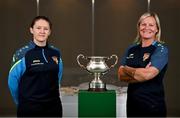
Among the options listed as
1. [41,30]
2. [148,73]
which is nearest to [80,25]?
[41,30]

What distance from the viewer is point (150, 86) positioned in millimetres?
2295

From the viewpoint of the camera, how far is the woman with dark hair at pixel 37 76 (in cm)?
229

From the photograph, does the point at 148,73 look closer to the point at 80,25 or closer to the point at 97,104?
the point at 97,104

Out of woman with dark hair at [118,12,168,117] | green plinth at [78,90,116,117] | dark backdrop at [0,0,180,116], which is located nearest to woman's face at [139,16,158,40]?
woman with dark hair at [118,12,168,117]

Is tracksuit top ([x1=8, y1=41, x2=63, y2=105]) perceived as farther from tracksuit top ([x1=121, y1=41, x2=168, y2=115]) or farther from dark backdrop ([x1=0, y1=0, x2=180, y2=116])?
dark backdrop ([x1=0, y1=0, x2=180, y2=116])

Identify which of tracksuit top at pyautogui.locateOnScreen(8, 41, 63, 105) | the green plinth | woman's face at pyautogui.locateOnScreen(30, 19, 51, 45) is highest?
woman's face at pyautogui.locateOnScreen(30, 19, 51, 45)

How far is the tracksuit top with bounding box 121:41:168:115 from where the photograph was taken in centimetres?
229

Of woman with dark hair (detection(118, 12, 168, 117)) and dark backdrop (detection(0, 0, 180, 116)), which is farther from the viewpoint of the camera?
dark backdrop (detection(0, 0, 180, 116))

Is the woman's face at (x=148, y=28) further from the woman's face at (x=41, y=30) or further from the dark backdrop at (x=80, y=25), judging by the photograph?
the dark backdrop at (x=80, y=25)

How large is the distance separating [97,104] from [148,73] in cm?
36

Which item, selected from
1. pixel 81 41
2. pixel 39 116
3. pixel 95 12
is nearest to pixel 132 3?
pixel 95 12

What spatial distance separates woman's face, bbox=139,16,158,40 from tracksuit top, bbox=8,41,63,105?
0.60 metres

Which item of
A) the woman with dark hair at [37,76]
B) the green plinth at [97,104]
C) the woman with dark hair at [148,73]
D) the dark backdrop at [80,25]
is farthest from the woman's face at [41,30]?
the dark backdrop at [80,25]
